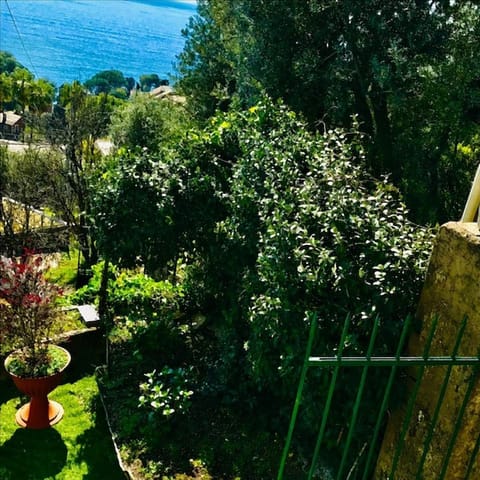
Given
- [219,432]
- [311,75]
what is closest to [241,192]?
[219,432]

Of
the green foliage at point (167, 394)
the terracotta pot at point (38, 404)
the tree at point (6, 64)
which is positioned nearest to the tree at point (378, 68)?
the green foliage at point (167, 394)

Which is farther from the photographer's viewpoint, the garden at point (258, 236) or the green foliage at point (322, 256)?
the garden at point (258, 236)

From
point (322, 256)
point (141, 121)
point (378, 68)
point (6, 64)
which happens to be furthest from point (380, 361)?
point (6, 64)

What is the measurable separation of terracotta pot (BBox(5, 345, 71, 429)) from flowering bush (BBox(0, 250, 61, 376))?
0.13 metres

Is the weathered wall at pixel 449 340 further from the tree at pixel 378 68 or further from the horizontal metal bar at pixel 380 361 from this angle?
the tree at pixel 378 68

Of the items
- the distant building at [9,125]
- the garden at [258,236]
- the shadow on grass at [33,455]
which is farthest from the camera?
the distant building at [9,125]

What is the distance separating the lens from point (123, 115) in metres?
15.2

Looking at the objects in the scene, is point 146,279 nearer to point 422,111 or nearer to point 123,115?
point 422,111

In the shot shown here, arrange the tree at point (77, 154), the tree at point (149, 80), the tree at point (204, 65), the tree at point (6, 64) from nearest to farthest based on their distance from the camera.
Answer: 1. the tree at point (77, 154)
2. the tree at point (204, 65)
3. the tree at point (6, 64)
4. the tree at point (149, 80)

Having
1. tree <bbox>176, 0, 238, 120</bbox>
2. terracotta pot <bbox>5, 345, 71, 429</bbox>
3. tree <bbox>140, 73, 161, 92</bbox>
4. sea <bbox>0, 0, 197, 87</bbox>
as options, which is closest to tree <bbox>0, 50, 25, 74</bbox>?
sea <bbox>0, 0, 197, 87</bbox>

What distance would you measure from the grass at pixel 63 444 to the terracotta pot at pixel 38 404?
14 centimetres

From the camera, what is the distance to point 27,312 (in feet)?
18.7

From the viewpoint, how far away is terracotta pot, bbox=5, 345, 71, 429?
562cm

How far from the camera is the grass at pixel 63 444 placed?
17.6ft
